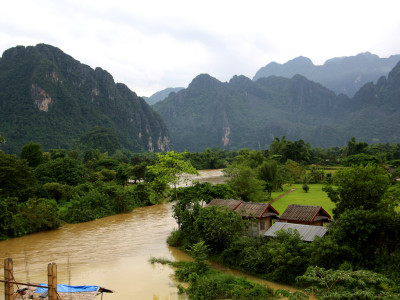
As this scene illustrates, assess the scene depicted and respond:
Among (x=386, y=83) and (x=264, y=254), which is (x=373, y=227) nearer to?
(x=264, y=254)

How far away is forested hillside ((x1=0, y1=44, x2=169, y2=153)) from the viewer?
8056 cm

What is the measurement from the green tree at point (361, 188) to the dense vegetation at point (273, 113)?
129305 millimetres

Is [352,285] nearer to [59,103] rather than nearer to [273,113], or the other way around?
[59,103]

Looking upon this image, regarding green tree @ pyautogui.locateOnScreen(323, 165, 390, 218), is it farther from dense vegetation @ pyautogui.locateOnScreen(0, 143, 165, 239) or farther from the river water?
dense vegetation @ pyautogui.locateOnScreen(0, 143, 165, 239)

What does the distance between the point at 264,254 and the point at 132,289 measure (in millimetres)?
4644

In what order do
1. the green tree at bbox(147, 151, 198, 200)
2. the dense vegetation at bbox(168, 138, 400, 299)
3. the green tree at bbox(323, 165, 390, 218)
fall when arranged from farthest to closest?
the green tree at bbox(147, 151, 198, 200) < the green tree at bbox(323, 165, 390, 218) < the dense vegetation at bbox(168, 138, 400, 299)

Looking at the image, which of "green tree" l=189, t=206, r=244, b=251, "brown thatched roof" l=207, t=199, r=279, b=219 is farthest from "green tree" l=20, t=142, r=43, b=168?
"green tree" l=189, t=206, r=244, b=251

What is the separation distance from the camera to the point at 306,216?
13328mm

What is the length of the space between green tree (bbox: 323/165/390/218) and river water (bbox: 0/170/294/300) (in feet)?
13.0

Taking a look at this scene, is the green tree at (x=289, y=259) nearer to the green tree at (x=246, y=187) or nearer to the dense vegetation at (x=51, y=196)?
the dense vegetation at (x=51, y=196)

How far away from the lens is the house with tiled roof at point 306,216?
43.2 ft

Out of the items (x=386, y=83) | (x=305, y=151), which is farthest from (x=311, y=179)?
(x=386, y=83)

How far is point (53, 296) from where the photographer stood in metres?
5.97

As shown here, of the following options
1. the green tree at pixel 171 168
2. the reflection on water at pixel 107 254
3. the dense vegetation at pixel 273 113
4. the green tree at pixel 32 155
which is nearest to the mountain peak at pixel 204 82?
the dense vegetation at pixel 273 113
